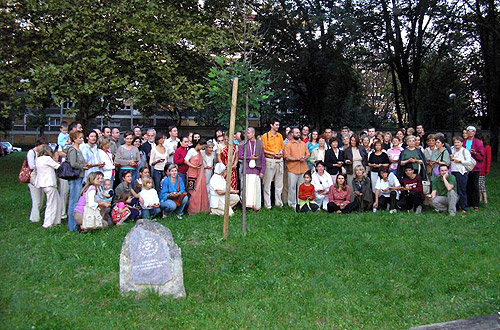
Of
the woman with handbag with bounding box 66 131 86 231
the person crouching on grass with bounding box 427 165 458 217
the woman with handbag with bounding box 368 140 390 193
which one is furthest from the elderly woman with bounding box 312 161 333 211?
the woman with handbag with bounding box 66 131 86 231

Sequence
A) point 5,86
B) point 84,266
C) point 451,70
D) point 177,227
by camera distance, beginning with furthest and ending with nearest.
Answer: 1. point 451,70
2. point 5,86
3. point 177,227
4. point 84,266

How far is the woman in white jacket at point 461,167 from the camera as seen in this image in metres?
10.5

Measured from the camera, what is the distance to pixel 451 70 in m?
29.1

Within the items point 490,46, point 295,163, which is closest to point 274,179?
point 295,163

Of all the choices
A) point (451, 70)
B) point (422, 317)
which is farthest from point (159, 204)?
point (451, 70)

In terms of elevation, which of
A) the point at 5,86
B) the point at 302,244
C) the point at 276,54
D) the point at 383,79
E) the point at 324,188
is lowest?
the point at 302,244

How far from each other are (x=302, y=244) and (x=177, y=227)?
98.7 inches

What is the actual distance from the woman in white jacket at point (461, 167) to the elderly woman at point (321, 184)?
9.49 feet

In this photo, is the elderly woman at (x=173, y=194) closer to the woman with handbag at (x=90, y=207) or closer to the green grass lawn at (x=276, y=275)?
the green grass lawn at (x=276, y=275)

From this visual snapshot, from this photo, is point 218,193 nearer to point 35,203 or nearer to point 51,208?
point 51,208

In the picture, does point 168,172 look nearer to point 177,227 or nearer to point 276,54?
point 177,227

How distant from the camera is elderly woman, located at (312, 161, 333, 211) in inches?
420

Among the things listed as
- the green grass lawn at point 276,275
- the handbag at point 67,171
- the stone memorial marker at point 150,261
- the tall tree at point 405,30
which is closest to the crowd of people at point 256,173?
the handbag at point 67,171

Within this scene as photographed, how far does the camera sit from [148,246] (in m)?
5.67
